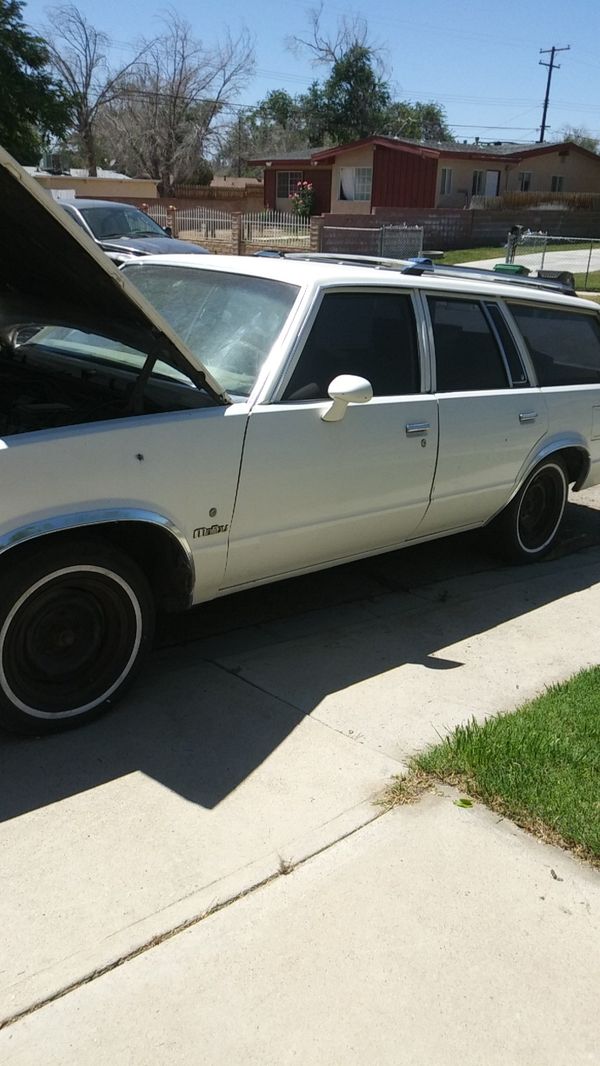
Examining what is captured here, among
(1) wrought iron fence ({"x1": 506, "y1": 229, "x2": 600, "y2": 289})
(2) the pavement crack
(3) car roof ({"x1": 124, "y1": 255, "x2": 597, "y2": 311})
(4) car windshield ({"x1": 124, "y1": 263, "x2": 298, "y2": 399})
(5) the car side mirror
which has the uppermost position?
(3) car roof ({"x1": 124, "y1": 255, "x2": 597, "y2": 311})

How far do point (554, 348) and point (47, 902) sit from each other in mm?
4411

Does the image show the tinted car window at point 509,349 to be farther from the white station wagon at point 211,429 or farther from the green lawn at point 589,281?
the green lawn at point 589,281

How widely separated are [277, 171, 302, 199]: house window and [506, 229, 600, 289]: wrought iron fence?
488 inches

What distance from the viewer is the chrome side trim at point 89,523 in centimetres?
303

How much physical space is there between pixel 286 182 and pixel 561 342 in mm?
41071

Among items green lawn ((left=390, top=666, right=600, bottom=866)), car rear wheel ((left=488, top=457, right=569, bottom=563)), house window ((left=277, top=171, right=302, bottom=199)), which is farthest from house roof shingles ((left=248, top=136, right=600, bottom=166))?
green lawn ((left=390, top=666, right=600, bottom=866))

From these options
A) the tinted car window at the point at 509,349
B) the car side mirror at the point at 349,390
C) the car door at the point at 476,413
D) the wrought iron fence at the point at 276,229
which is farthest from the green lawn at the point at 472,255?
the car side mirror at the point at 349,390

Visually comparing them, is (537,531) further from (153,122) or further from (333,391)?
(153,122)

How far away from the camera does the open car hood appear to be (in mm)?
2986

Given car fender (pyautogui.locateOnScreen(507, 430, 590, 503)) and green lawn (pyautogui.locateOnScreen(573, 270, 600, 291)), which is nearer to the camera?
car fender (pyautogui.locateOnScreen(507, 430, 590, 503))

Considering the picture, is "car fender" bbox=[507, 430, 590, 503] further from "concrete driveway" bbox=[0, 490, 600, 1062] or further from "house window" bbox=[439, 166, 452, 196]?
"house window" bbox=[439, 166, 452, 196]

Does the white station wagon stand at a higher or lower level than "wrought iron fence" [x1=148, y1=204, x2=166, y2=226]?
higher

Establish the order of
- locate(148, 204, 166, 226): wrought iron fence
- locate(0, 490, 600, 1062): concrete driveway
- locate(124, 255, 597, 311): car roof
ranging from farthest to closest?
locate(148, 204, 166, 226): wrought iron fence, locate(124, 255, 597, 311): car roof, locate(0, 490, 600, 1062): concrete driveway

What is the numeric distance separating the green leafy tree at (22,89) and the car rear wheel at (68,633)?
25.6 metres
